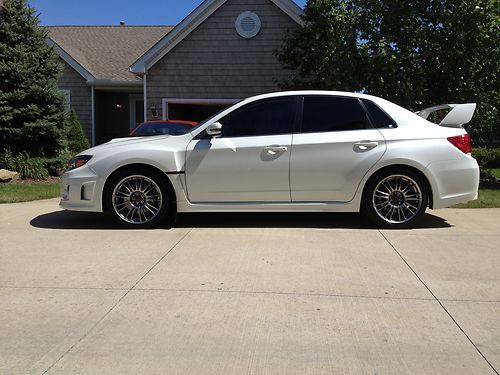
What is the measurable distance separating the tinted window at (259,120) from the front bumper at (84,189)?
5.69ft

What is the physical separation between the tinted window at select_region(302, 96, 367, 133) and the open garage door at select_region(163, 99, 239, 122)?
366 inches

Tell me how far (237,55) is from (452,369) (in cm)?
1356

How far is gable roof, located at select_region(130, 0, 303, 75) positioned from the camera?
15055 millimetres

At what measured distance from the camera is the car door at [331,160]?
6.30 m

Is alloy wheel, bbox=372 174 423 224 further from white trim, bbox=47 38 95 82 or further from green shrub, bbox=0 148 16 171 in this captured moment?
white trim, bbox=47 38 95 82

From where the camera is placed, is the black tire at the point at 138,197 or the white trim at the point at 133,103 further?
the white trim at the point at 133,103

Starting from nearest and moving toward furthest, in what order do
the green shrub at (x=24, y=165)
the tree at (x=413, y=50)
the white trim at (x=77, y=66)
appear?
the tree at (x=413, y=50), the green shrub at (x=24, y=165), the white trim at (x=77, y=66)

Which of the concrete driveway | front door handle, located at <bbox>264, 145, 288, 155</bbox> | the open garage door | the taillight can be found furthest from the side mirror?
the open garage door

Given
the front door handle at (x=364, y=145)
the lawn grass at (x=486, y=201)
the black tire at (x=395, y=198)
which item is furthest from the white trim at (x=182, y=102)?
the black tire at (x=395, y=198)

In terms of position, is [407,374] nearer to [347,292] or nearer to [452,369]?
[452,369]

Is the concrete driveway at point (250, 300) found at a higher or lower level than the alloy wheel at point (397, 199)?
lower

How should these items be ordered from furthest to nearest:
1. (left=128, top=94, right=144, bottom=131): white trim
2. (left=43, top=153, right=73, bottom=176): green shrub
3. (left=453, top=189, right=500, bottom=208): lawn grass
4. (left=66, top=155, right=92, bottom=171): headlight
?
(left=128, top=94, right=144, bottom=131): white trim
(left=43, top=153, right=73, bottom=176): green shrub
(left=453, top=189, right=500, bottom=208): lawn grass
(left=66, top=155, right=92, bottom=171): headlight

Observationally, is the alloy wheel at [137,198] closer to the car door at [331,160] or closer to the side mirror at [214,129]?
→ the side mirror at [214,129]

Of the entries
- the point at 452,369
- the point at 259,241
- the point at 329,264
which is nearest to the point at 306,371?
the point at 452,369
